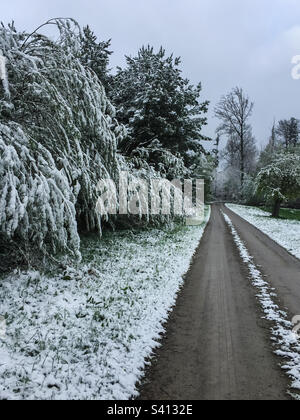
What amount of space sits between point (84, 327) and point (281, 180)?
81.2 ft

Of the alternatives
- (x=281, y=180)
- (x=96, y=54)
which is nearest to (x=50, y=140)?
(x=96, y=54)

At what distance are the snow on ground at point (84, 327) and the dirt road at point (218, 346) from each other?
0.30 m

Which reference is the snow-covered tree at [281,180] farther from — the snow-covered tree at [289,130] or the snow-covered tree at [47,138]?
the snow-covered tree at [289,130]

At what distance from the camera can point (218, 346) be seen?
4258 mm

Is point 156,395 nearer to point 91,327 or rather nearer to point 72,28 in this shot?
point 91,327

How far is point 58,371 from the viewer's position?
3494mm

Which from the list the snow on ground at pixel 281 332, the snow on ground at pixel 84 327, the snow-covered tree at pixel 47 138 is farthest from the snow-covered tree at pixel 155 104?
the snow on ground at pixel 281 332

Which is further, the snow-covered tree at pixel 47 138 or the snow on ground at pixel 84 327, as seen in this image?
the snow-covered tree at pixel 47 138

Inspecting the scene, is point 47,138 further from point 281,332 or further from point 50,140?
point 281,332

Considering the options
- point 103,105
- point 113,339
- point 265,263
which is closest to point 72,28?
point 103,105

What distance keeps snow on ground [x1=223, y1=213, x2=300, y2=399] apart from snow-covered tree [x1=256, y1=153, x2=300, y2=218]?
65.5ft

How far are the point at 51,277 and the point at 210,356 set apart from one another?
12.7ft

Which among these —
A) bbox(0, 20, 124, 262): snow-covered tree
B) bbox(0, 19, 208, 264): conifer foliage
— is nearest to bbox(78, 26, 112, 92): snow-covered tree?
bbox(0, 19, 208, 264): conifer foliage

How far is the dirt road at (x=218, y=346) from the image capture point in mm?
3316
